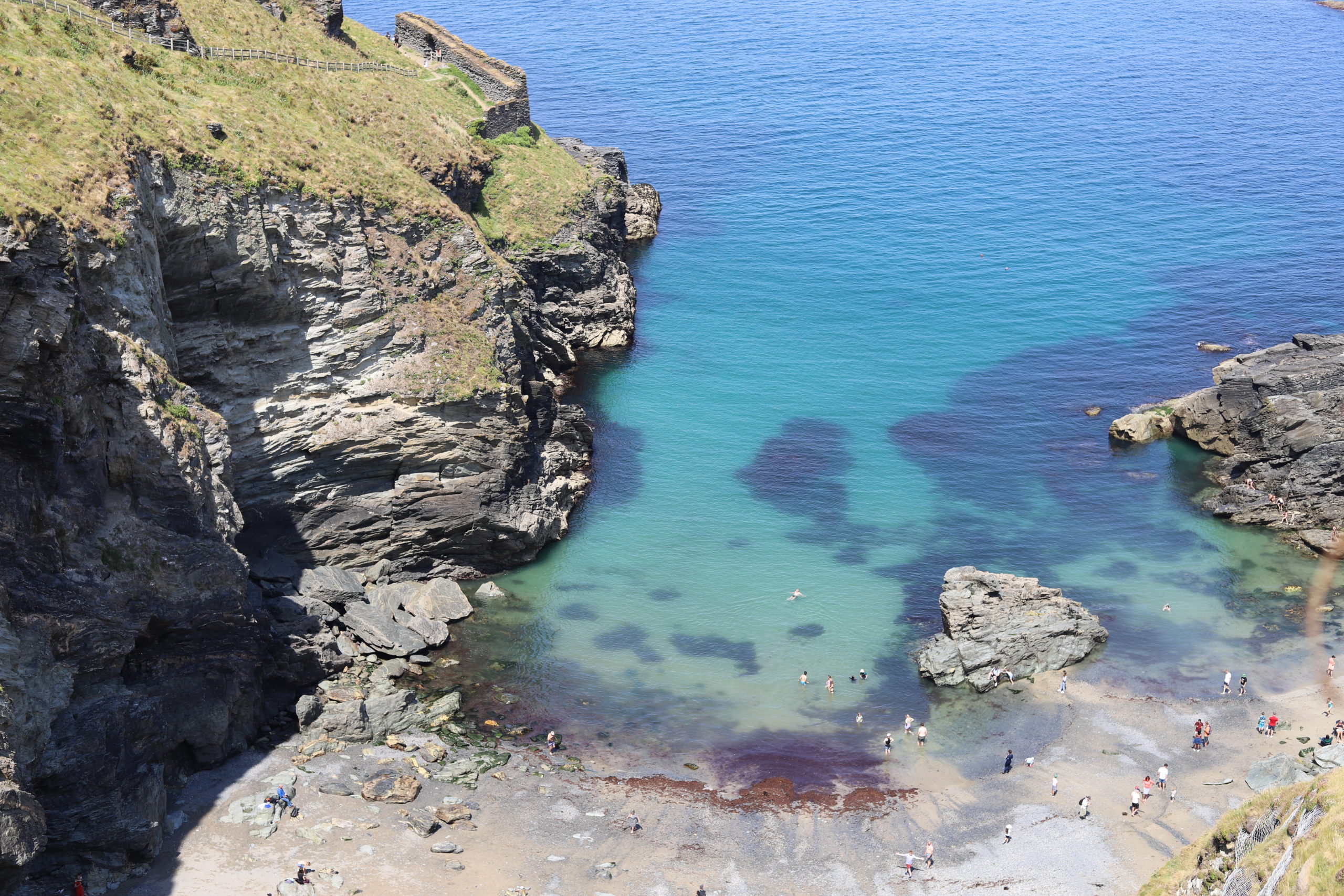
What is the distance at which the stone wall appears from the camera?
314ft

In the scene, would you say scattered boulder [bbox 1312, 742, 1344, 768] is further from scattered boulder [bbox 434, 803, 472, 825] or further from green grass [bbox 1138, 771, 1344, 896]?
scattered boulder [bbox 434, 803, 472, 825]

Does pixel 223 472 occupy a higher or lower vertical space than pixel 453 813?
higher

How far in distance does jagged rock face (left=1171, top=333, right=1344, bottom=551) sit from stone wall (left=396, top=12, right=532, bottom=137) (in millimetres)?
58449

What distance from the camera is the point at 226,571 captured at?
48094 mm

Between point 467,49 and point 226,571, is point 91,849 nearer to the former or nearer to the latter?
point 226,571

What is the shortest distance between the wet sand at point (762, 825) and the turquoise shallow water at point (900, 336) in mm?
3579

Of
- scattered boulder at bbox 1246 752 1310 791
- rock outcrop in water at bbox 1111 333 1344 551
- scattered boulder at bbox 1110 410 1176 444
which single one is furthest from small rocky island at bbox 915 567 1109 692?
scattered boulder at bbox 1110 410 1176 444

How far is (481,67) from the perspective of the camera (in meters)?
96.9

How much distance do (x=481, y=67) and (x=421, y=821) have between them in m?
70.2

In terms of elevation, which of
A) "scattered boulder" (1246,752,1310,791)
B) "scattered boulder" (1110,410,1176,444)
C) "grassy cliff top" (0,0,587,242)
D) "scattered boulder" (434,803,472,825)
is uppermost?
"grassy cliff top" (0,0,587,242)

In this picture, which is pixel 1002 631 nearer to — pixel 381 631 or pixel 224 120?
pixel 381 631

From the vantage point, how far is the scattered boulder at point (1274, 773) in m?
50.3

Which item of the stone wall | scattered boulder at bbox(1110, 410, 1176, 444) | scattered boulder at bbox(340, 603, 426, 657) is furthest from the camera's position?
the stone wall

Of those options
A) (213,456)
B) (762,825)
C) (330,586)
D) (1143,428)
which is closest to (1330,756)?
(762,825)
